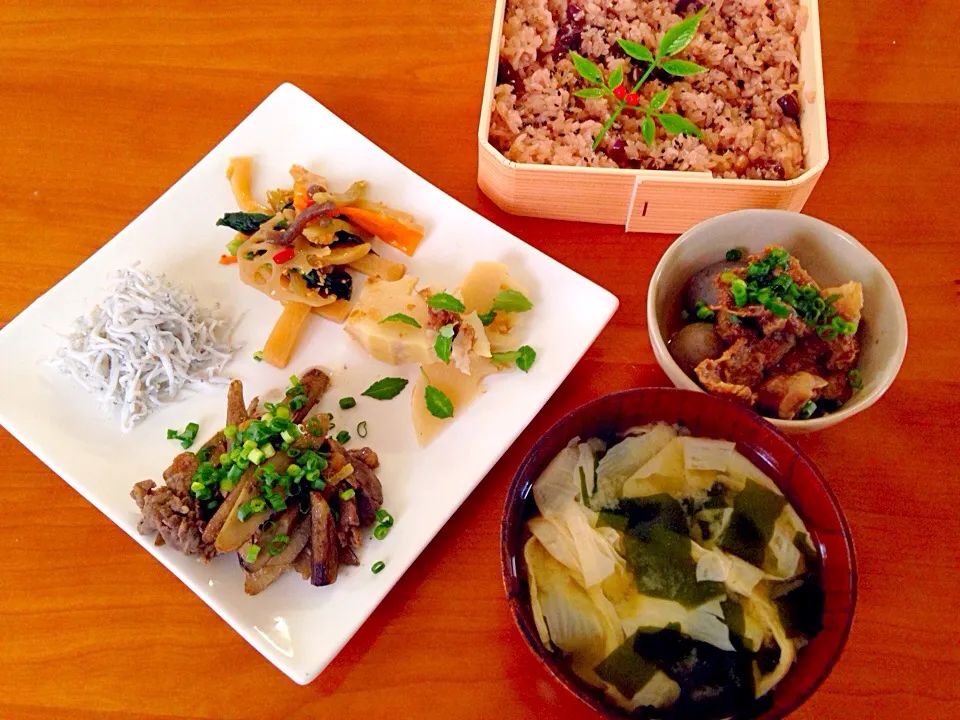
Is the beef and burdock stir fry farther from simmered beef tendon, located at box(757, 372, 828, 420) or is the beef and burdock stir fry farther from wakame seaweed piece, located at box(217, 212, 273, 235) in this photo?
wakame seaweed piece, located at box(217, 212, 273, 235)

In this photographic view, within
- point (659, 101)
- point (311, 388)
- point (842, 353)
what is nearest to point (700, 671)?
point (842, 353)

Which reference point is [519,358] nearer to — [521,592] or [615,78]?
[521,592]

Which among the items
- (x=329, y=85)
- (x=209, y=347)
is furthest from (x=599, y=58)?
(x=209, y=347)

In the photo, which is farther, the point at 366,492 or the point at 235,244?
the point at 235,244

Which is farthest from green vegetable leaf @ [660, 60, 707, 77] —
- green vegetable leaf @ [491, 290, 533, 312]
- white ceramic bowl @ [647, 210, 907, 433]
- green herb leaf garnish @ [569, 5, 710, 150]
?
green vegetable leaf @ [491, 290, 533, 312]

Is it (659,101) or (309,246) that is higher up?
(659,101)

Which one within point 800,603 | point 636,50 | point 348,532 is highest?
point 636,50

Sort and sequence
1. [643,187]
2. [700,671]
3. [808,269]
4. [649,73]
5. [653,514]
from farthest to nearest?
[649,73]
[643,187]
[808,269]
[653,514]
[700,671]
